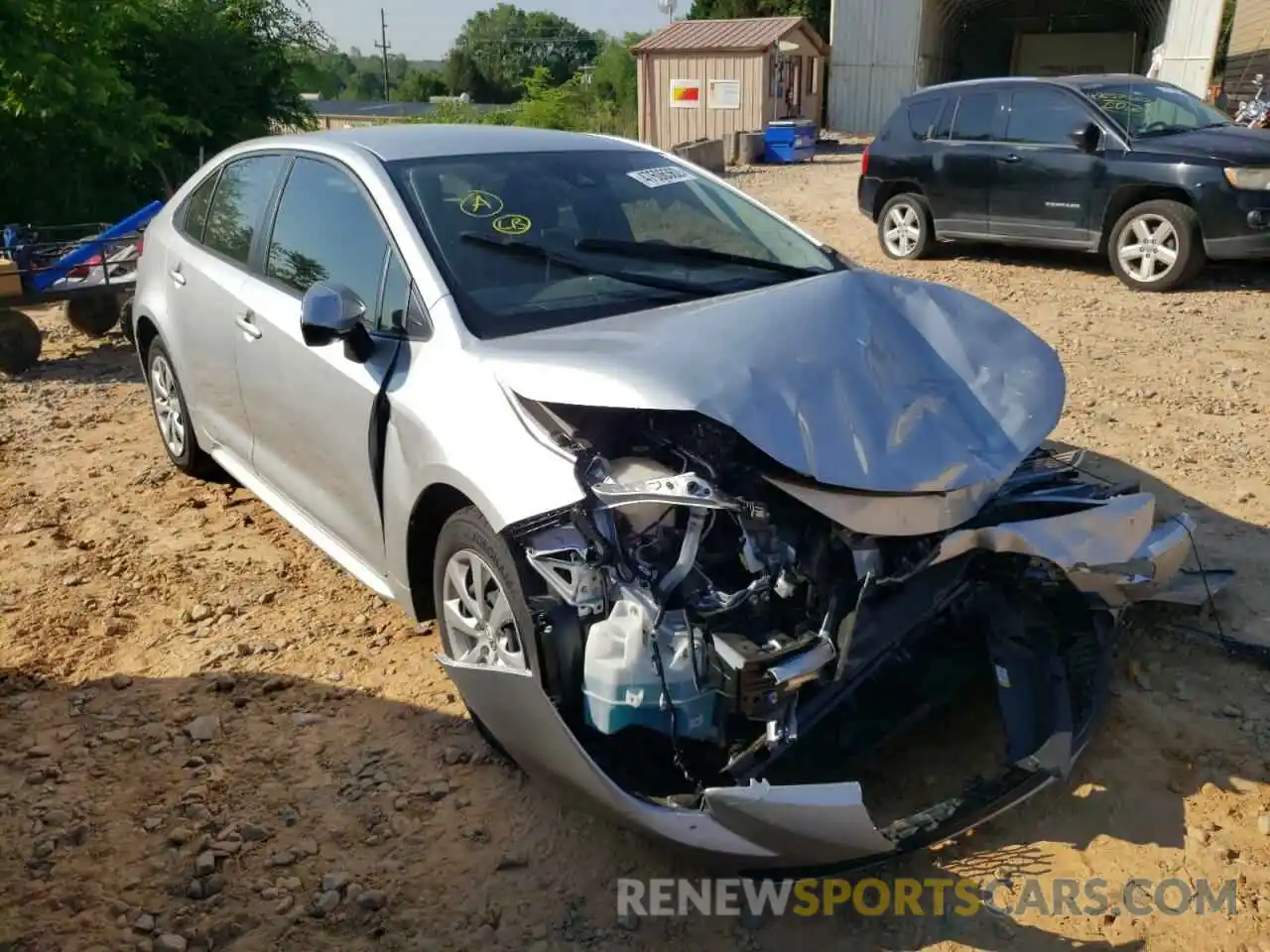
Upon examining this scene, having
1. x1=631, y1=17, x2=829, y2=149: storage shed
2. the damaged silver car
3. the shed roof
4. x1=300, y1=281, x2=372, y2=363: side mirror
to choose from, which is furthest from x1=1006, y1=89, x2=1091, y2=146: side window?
the shed roof

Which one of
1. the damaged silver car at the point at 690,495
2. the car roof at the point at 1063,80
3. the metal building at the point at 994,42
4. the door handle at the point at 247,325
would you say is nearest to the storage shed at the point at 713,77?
the metal building at the point at 994,42

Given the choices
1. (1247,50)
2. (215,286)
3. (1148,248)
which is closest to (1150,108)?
(1148,248)

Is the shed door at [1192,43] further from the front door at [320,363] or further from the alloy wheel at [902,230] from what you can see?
the front door at [320,363]

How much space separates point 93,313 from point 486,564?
24.0 feet

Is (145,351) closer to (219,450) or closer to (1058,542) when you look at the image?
(219,450)

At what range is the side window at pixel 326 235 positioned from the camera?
11.6 feet

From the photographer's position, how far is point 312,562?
465cm

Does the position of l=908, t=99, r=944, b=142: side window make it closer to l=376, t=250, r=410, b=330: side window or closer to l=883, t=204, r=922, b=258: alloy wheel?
l=883, t=204, r=922, b=258: alloy wheel

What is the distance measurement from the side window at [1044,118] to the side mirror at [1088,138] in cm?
21

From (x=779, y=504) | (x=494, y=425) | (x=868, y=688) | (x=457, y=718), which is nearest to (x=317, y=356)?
(x=494, y=425)

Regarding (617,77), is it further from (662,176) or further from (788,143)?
(662,176)

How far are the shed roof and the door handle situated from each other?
21.6 m

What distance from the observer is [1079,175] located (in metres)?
9.20

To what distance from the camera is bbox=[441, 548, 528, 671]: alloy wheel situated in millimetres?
2949
